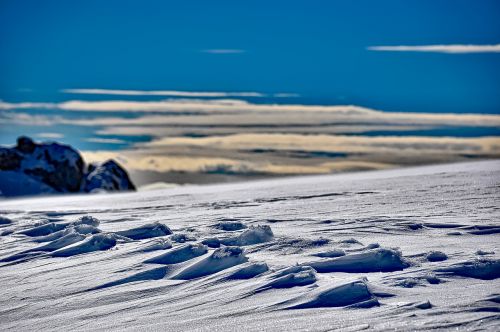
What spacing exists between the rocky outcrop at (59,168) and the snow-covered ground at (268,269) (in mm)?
78477

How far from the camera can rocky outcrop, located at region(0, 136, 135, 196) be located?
87812mm

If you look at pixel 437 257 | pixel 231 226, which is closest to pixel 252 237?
pixel 231 226

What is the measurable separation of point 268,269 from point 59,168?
8800 centimetres

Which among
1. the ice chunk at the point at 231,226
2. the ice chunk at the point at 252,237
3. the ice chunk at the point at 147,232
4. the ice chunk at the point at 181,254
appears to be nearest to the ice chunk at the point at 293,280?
the ice chunk at the point at 181,254

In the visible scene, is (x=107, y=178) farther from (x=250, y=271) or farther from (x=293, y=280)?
(x=293, y=280)

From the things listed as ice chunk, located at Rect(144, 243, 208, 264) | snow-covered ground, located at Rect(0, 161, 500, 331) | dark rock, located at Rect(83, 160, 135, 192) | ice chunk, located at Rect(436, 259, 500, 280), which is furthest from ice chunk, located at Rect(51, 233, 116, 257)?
dark rock, located at Rect(83, 160, 135, 192)

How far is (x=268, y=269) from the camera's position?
5.86m

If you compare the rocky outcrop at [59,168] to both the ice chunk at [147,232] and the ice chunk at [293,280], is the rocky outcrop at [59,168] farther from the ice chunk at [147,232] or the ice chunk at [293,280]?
the ice chunk at [293,280]

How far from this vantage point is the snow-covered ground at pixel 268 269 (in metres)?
4.76

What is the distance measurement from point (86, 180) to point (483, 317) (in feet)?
307

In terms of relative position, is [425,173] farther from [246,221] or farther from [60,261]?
[60,261]

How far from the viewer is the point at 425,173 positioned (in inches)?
553

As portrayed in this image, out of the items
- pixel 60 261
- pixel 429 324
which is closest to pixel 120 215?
pixel 60 261

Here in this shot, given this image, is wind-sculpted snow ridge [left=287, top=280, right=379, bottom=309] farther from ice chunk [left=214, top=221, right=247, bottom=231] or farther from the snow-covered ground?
ice chunk [left=214, top=221, right=247, bottom=231]
